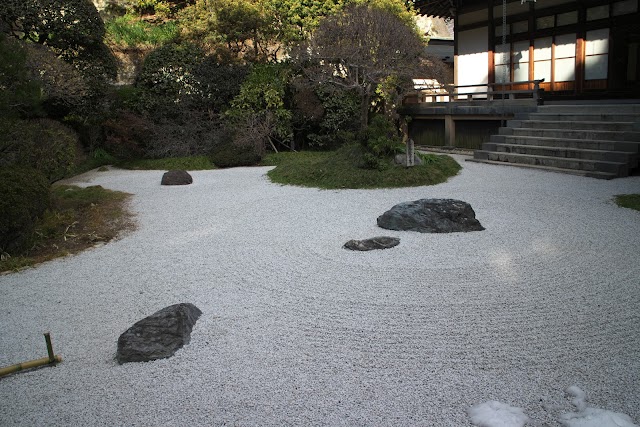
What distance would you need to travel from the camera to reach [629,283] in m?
4.84

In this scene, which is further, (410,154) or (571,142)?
(571,142)

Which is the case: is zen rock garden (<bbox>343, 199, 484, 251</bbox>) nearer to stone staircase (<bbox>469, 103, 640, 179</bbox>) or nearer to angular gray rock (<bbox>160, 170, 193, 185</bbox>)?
stone staircase (<bbox>469, 103, 640, 179</bbox>)

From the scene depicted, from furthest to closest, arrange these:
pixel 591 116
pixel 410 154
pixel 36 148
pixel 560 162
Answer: pixel 591 116 < pixel 560 162 < pixel 410 154 < pixel 36 148

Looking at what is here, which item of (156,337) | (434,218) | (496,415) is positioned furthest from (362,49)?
(496,415)

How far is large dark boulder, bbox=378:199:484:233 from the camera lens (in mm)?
6852

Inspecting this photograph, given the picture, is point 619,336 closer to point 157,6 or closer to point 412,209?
point 412,209

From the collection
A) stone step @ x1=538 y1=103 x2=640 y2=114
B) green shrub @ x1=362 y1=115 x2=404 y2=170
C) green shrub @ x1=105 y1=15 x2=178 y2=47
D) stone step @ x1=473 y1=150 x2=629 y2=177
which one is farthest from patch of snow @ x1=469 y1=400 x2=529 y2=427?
green shrub @ x1=105 y1=15 x2=178 y2=47

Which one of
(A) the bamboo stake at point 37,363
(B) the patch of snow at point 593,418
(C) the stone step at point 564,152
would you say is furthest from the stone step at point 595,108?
(A) the bamboo stake at point 37,363

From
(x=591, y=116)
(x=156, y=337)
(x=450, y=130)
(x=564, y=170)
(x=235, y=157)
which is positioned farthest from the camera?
(x=450, y=130)

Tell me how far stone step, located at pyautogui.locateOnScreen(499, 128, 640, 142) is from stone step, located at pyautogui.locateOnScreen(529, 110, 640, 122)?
56cm

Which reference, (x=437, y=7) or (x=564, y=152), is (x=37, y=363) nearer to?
(x=564, y=152)

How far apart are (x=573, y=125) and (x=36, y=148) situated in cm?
1098

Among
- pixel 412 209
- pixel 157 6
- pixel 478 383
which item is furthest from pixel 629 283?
pixel 157 6

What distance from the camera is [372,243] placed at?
6.32 m
